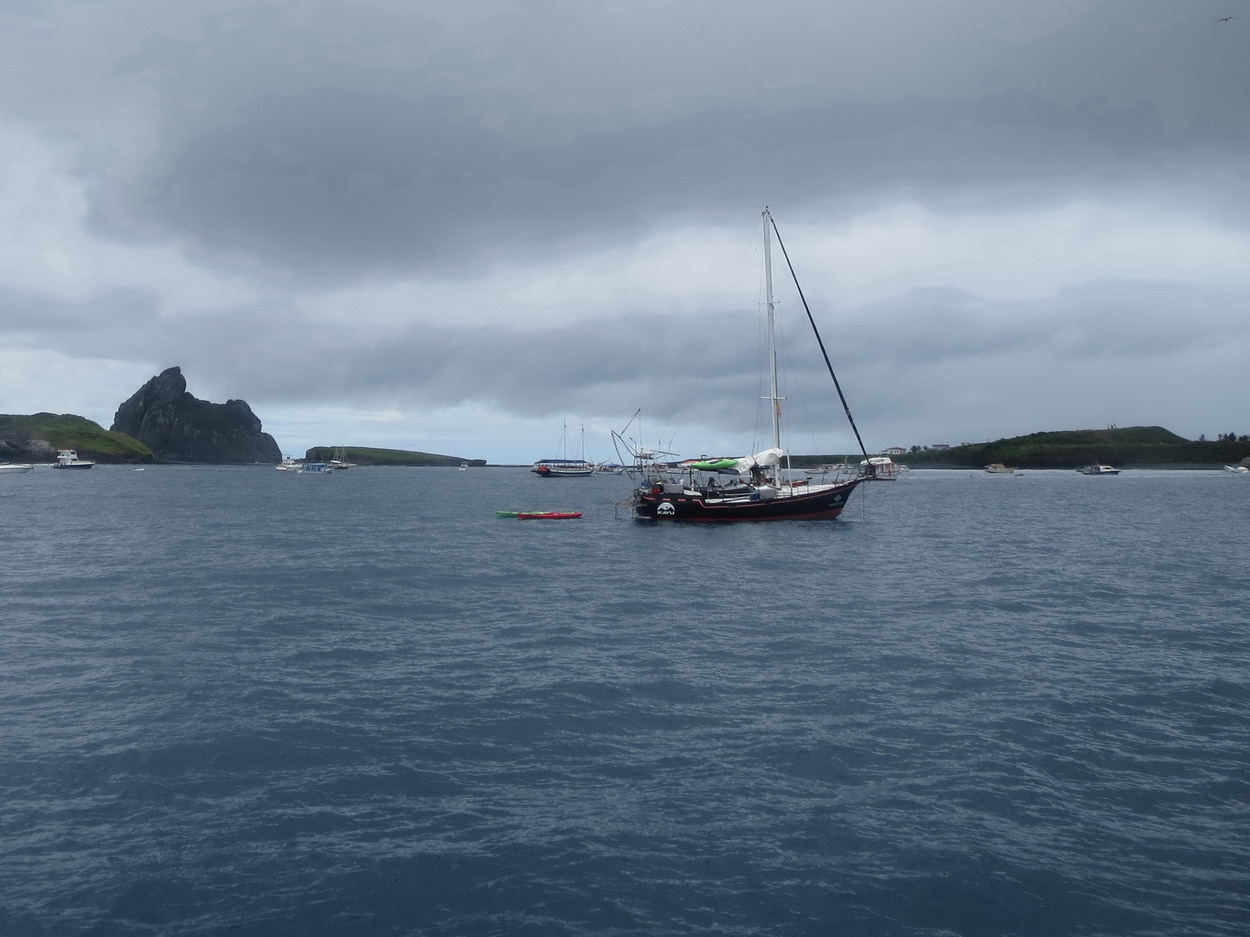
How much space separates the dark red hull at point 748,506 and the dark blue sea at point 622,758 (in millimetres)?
34605

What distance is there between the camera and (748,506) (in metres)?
77.0

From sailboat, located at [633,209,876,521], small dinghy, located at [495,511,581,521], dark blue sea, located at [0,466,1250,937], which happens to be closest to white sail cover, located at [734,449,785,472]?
sailboat, located at [633,209,876,521]

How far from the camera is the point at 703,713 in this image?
2189cm

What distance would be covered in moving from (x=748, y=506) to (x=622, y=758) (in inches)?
2337

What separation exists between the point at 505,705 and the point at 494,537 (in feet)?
150

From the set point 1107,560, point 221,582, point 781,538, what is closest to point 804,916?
point 221,582

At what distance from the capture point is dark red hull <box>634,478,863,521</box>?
77.4m

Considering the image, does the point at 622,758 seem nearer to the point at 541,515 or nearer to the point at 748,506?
the point at 748,506

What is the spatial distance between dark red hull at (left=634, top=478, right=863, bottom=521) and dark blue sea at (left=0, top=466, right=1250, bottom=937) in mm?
34605

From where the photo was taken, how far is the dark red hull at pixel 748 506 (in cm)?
7744

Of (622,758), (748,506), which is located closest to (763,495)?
(748,506)

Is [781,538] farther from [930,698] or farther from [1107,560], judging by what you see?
[930,698]

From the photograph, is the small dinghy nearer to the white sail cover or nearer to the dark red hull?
the dark red hull

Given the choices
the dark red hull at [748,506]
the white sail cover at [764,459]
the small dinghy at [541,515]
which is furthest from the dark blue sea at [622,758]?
the small dinghy at [541,515]
